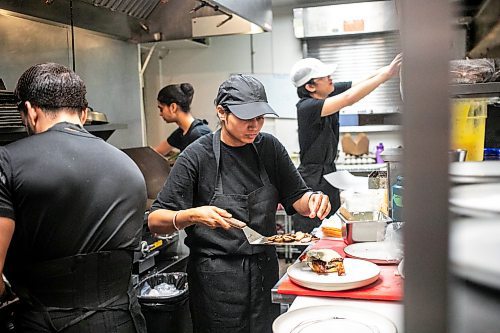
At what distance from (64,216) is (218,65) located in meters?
4.86

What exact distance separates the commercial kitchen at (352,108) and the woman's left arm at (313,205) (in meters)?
0.11

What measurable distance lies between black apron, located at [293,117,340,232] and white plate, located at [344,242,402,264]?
1.65 metres

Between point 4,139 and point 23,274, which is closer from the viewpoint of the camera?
point 23,274

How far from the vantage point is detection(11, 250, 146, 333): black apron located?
1.79 meters

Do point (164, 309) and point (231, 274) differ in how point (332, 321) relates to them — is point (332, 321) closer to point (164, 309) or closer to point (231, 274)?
point (231, 274)

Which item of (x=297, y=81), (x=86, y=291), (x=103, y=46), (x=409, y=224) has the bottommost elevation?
(x=86, y=291)

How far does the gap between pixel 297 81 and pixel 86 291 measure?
2451 mm

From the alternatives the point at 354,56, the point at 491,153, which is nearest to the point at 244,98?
the point at 491,153

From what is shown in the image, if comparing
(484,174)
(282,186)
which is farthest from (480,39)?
(484,174)

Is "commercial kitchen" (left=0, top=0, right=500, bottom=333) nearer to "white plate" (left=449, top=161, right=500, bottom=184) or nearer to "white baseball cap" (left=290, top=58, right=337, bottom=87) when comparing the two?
"white plate" (left=449, top=161, right=500, bottom=184)

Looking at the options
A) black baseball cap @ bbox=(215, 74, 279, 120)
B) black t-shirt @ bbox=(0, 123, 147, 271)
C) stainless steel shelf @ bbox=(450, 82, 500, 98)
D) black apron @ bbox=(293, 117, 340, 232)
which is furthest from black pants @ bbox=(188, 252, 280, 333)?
black apron @ bbox=(293, 117, 340, 232)

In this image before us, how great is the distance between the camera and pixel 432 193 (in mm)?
443

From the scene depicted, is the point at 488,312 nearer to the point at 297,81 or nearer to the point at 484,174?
the point at 484,174

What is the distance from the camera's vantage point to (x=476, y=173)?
572 mm
